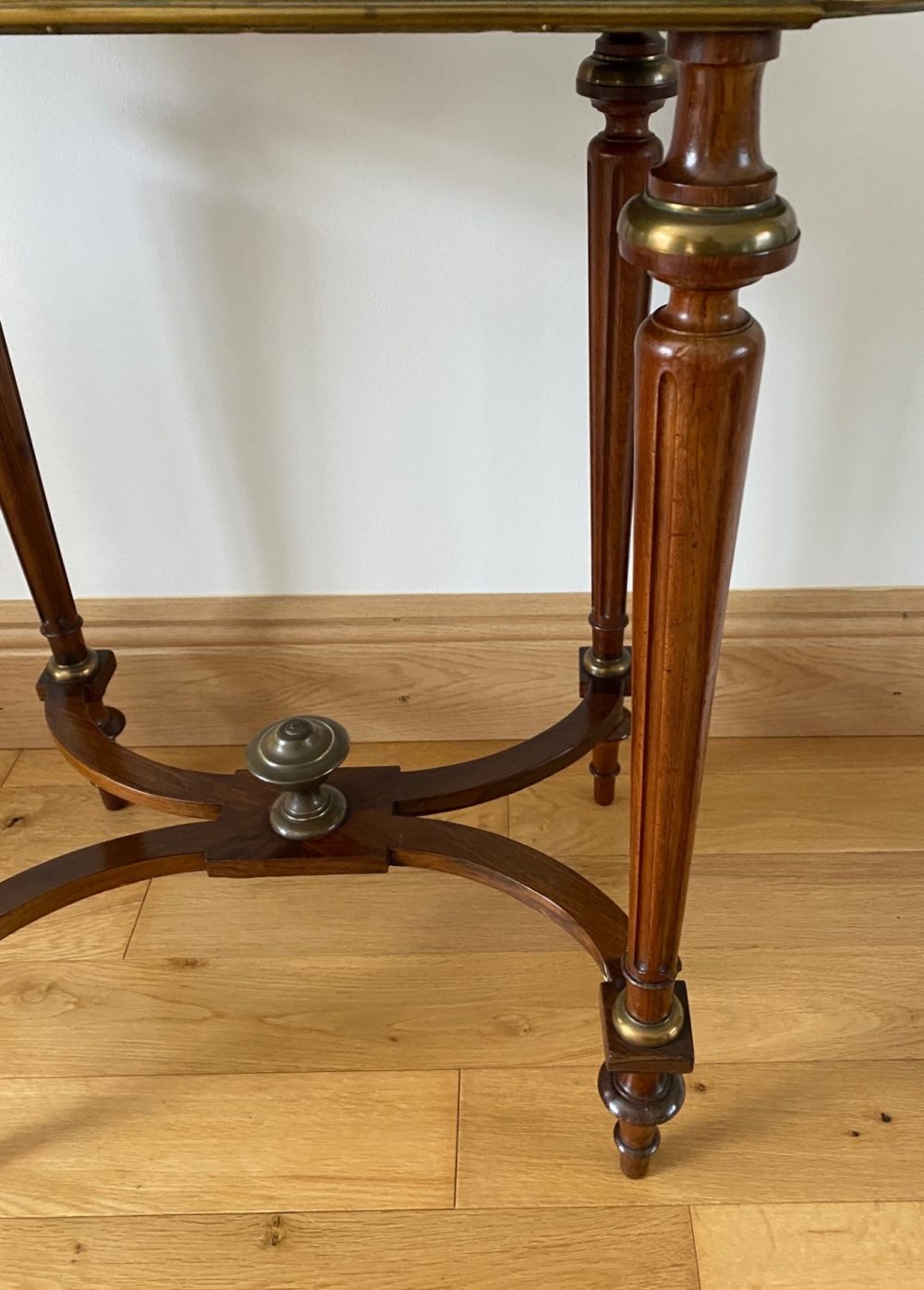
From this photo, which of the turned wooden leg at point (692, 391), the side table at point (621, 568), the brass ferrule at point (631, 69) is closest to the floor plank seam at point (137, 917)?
the side table at point (621, 568)

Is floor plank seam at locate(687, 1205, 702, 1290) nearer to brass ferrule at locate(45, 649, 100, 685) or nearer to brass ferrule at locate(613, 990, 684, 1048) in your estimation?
brass ferrule at locate(613, 990, 684, 1048)

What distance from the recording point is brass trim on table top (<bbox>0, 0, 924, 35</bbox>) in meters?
0.37

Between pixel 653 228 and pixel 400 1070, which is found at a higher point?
pixel 653 228

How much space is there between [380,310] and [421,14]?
0.53m

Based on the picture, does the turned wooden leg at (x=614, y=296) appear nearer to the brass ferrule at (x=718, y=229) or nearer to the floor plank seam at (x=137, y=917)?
the brass ferrule at (x=718, y=229)

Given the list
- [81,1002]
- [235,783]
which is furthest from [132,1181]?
[235,783]

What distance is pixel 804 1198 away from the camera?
0.72 meters

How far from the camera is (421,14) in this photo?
38cm

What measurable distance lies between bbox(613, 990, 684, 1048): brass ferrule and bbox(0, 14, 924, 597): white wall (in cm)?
46

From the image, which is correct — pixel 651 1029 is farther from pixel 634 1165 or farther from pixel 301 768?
pixel 301 768

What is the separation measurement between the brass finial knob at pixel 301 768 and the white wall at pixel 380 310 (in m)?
0.30

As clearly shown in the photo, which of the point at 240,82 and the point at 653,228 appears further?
the point at 240,82

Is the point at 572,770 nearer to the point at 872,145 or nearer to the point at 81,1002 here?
the point at 81,1002

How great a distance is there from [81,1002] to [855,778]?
0.69 m
